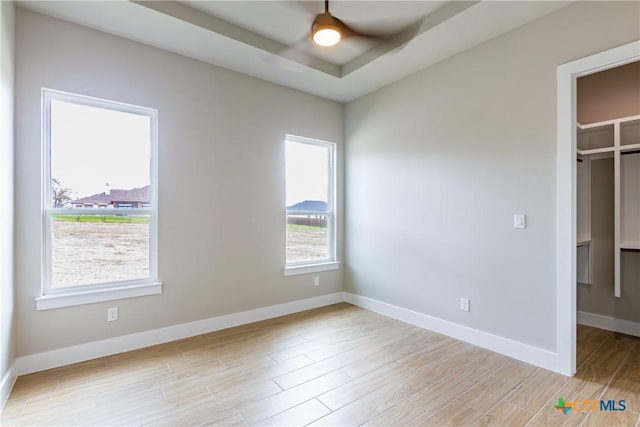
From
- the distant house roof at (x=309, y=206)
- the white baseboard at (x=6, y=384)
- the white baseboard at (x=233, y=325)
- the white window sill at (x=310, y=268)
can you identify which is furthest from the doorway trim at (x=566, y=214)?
the white baseboard at (x=6, y=384)

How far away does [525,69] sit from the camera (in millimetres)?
2703

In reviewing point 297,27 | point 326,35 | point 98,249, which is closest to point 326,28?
point 326,35

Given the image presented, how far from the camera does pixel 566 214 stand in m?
2.44

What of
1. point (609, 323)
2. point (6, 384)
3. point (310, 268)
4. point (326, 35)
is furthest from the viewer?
point (310, 268)

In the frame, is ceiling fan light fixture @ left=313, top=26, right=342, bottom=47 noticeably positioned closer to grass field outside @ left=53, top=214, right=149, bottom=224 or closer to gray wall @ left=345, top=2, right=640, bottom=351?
gray wall @ left=345, top=2, right=640, bottom=351

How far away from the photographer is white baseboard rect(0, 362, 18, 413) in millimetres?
2055

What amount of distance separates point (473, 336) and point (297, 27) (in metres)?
3.42

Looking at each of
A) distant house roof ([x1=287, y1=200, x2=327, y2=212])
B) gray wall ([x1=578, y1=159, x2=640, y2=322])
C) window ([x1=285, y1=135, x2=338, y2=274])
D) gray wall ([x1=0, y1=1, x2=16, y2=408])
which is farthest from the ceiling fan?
gray wall ([x1=578, y1=159, x2=640, y2=322])

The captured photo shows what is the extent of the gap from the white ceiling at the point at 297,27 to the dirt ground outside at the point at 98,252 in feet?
5.80

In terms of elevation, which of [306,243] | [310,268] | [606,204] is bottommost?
[310,268]

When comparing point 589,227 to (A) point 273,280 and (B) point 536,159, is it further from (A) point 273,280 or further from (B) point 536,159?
(A) point 273,280

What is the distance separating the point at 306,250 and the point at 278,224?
61 cm

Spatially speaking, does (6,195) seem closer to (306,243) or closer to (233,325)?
(233,325)

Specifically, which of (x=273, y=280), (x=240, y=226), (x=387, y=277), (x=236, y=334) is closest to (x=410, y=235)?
(x=387, y=277)
